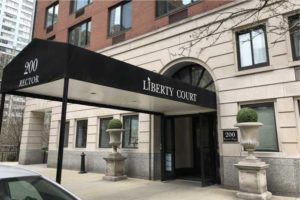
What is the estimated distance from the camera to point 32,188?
10.8 feet

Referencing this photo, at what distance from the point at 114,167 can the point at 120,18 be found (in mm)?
8073

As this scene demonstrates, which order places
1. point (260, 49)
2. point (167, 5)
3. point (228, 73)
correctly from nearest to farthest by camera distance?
point (260, 49) < point (228, 73) < point (167, 5)

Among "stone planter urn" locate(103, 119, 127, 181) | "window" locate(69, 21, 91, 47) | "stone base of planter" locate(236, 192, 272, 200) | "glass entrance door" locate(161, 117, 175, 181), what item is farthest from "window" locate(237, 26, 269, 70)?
"window" locate(69, 21, 91, 47)

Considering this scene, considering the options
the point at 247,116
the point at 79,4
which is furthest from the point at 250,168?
the point at 79,4

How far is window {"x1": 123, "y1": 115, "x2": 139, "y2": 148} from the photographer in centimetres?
1315

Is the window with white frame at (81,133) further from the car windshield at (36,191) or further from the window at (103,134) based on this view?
the car windshield at (36,191)

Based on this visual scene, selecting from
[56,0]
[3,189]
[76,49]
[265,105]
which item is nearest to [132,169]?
[265,105]

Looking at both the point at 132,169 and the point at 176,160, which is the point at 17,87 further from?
→ the point at 176,160

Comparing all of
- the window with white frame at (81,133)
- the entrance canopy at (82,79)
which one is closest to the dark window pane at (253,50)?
the entrance canopy at (82,79)

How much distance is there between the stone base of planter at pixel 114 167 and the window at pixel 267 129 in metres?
5.65

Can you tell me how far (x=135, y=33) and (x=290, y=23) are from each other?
7222 mm

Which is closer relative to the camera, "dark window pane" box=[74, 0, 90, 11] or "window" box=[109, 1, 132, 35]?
"window" box=[109, 1, 132, 35]

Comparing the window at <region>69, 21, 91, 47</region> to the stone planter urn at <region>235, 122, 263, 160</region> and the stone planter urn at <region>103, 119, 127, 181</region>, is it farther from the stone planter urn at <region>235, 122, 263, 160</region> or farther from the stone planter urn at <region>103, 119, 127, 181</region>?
the stone planter urn at <region>235, 122, 263, 160</region>

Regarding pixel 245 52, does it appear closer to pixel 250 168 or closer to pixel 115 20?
pixel 250 168
